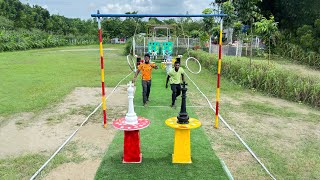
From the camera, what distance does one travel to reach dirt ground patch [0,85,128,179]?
16.0 feet

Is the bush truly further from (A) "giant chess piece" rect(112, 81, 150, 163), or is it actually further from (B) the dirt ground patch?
(A) "giant chess piece" rect(112, 81, 150, 163)

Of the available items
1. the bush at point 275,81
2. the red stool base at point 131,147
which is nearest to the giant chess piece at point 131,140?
the red stool base at point 131,147

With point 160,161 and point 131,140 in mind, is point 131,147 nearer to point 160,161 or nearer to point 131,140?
point 131,140

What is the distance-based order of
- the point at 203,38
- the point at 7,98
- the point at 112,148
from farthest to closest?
the point at 203,38
the point at 7,98
the point at 112,148

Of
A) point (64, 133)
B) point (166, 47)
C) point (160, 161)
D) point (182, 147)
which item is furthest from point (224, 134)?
point (166, 47)

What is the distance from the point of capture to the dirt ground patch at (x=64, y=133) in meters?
4.86

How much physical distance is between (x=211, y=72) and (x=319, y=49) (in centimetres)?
661

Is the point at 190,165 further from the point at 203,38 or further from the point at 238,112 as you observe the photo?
the point at 203,38

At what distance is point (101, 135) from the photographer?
248 inches

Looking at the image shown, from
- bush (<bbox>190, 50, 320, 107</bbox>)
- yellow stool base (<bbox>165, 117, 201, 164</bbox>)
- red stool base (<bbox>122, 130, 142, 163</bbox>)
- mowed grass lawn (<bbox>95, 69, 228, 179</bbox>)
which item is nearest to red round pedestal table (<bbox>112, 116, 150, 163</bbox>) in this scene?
red stool base (<bbox>122, 130, 142, 163</bbox>)

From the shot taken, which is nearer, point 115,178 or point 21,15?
point 115,178

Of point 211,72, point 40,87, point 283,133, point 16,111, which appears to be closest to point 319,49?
point 211,72

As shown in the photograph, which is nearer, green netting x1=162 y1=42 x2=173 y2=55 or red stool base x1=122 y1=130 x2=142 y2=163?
red stool base x1=122 y1=130 x2=142 y2=163

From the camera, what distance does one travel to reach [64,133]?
6.48 metres
